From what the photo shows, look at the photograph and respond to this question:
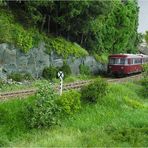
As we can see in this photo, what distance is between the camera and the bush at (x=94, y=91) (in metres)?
26.9

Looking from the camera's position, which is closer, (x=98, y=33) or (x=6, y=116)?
(x=6, y=116)

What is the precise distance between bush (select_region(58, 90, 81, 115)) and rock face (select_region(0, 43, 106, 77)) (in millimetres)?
9155

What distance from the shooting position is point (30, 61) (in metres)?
36.8

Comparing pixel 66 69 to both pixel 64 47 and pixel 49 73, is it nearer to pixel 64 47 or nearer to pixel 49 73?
pixel 64 47

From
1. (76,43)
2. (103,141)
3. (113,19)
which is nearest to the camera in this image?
(103,141)

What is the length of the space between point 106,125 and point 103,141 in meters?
3.14

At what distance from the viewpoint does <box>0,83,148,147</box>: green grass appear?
2089cm

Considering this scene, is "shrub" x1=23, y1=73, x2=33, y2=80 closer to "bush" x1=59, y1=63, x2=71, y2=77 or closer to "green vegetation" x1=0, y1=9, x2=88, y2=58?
"green vegetation" x1=0, y1=9, x2=88, y2=58

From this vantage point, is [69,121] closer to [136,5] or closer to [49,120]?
[49,120]

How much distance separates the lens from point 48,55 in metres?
38.9

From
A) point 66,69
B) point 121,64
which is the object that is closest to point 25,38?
point 66,69

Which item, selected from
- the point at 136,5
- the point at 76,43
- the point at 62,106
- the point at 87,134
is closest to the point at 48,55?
the point at 76,43

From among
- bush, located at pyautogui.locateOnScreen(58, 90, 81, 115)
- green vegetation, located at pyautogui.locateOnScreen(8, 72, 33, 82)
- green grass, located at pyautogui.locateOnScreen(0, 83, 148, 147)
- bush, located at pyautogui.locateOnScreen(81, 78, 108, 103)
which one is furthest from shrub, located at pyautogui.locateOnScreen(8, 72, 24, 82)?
bush, located at pyautogui.locateOnScreen(58, 90, 81, 115)

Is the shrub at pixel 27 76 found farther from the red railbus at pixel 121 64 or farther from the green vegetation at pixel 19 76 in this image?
the red railbus at pixel 121 64
